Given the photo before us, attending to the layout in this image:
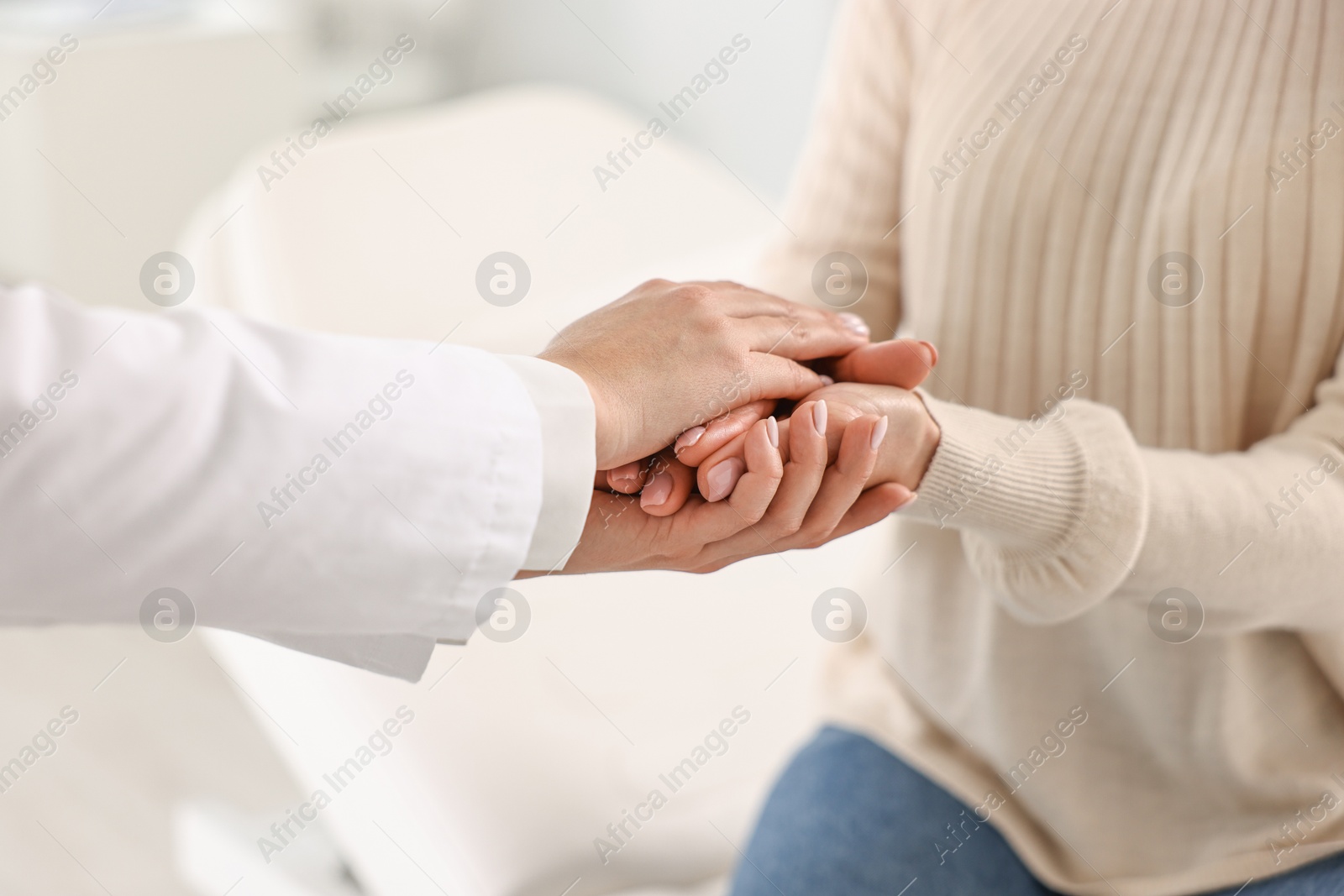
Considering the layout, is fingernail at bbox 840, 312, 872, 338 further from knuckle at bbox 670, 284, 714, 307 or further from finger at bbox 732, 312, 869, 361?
knuckle at bbox 670, 284, 714, 307

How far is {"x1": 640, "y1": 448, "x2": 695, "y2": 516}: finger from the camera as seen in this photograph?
650mm

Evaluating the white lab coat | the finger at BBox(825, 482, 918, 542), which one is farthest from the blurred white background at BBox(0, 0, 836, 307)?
the white lab coat

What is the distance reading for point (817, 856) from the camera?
82 cm

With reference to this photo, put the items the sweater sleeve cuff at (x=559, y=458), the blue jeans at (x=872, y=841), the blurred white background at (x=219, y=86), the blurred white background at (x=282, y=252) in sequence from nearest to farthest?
the sweater sleeve cuff at (x=559, y=458) → the blue jeans at (x=872, y=841) → the blurred white background at (x=282, y=252) → the blurred white background at (x=219, y=86)

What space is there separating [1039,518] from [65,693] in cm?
171

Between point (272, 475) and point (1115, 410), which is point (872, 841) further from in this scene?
point (272, 475)

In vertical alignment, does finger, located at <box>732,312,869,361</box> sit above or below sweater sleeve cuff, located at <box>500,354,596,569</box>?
below

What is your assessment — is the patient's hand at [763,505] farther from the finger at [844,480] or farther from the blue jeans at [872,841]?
the blue jeans at [872,841]

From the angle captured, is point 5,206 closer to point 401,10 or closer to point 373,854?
point 401,10

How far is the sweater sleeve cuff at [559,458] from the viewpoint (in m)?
0.56

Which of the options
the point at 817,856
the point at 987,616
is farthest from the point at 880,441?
the point at 817,856

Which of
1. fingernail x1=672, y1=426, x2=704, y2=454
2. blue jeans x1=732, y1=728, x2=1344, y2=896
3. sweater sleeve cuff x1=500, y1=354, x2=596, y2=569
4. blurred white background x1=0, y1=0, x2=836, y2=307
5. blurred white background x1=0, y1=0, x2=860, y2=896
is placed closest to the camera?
sweater sleeve cuff x1=500, y1=354, x2=596, y2=569

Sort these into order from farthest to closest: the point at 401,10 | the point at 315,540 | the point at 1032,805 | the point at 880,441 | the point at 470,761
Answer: the point at 401,10
the point at 470,761
the point at 1032,805
the point at 880,441
the point at 315,540

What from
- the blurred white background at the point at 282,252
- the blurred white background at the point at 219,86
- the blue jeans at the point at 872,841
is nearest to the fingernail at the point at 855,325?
the blue jeans at the point at 872,841
